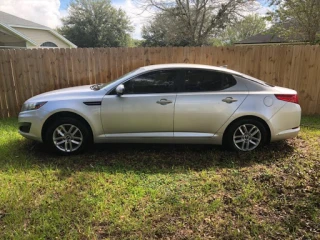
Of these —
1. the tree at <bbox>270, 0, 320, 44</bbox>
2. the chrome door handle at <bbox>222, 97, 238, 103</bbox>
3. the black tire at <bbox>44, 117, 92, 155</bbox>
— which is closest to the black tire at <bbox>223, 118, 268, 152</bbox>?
the chrome door handle at <bbox>222, 97, 238, 103</bbox>

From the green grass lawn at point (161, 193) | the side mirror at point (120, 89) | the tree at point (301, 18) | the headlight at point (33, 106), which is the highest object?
the tree at point (301, 18)

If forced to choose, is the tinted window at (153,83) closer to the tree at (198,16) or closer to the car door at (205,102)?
the car door at (205,102)

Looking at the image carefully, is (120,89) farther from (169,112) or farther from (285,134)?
(285,134)

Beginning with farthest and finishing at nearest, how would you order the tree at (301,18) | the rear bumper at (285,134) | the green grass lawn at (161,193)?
the tree at (301,18) < the rear bumper at (285,134) < the green grass lawn at (161,193)

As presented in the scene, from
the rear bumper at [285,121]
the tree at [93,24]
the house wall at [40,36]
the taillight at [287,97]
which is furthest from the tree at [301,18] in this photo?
the tree at [93,24]

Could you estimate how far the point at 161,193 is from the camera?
3.30 metres

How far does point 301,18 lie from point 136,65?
25.1 ft

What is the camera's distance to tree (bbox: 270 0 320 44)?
987 cm

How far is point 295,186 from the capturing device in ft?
11.1

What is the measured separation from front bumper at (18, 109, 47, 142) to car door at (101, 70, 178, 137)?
1.05m

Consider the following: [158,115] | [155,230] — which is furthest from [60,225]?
[158,115]

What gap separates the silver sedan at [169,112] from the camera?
432 cm

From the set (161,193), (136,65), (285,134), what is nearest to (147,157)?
(161,193)

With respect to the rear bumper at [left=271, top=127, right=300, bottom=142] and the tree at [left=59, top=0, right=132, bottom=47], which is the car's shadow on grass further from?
the tree at [left=59, top=0, right=132, bottom=47]
